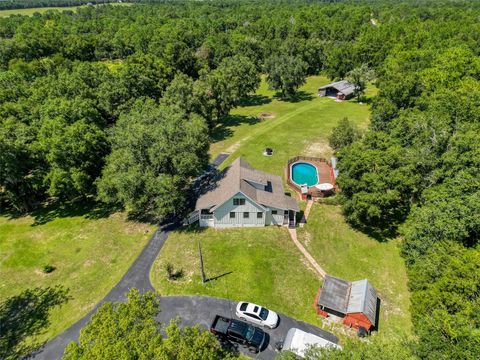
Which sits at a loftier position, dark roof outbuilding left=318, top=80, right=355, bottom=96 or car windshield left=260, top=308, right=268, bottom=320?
dark roof outbuilding left=318, top=80, right=355, bottom=96

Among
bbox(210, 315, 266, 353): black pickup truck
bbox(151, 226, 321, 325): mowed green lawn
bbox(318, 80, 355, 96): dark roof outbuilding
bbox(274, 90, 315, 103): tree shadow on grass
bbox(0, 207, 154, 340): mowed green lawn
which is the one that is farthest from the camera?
bbox(274, 90, 315, 103): tree shadow on grass

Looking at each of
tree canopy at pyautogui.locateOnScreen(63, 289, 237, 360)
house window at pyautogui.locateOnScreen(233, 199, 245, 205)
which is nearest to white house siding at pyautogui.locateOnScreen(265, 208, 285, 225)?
house window at pyautogui.locateOnScreen(233, 199, 245, 205)

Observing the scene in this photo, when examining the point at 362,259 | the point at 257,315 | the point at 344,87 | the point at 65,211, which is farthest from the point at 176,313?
the point at 344,87

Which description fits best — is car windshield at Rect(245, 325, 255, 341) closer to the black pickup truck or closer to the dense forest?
the black pickup truck

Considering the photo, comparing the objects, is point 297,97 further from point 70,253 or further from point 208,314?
point 208,314

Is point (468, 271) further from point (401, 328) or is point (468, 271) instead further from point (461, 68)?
point (461, 68)

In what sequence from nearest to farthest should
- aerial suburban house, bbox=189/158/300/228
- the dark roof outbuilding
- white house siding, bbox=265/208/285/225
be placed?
aerial suburban house, bbox=189/158/300/228, white house siding, bbox=265/208/285/225, the dark roof outbuilding

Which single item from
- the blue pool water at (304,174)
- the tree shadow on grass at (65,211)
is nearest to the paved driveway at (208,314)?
the tree shadow on grass at (65,211)
